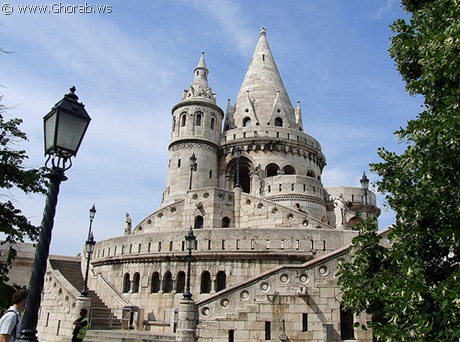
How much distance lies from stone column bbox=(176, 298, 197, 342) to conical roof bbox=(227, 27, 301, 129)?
22.1m

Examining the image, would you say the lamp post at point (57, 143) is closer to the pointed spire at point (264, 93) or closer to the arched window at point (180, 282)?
the arched window at point (180, 282)

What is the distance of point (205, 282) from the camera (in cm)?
1850

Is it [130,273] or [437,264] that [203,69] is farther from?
[437,264]

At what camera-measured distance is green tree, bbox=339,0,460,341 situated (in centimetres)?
606

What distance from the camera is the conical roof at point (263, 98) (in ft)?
112

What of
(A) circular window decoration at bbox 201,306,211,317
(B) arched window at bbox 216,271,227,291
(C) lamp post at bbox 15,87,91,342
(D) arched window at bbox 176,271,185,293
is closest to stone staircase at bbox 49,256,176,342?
(A) circular window decoration at bbox 201,306,211,317

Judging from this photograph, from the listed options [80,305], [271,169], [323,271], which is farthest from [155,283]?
[271,169]

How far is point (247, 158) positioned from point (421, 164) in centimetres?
2432

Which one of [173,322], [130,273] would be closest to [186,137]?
[130,273]

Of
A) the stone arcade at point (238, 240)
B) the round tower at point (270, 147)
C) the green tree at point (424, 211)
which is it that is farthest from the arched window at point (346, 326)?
the round tower at point (270, 147)

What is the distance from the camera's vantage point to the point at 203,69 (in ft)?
113

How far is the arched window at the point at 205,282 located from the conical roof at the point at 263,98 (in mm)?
17482

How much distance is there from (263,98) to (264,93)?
1.93 ft

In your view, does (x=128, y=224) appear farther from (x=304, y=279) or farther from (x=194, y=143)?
(x=304, y=279)
